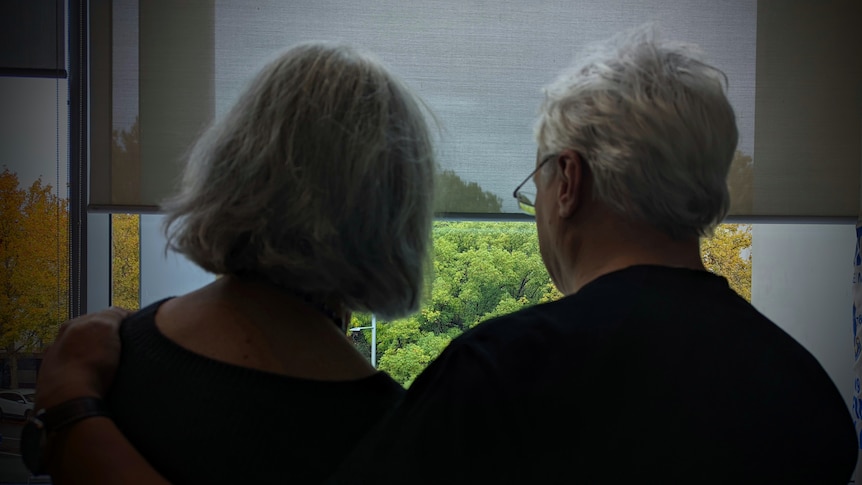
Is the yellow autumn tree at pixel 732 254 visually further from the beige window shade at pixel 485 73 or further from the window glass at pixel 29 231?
the window glass at pixel 29 231

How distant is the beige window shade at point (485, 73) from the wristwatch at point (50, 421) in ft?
4.86

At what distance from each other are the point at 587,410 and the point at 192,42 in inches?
77.4

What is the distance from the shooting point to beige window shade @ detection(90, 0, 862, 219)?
228cm

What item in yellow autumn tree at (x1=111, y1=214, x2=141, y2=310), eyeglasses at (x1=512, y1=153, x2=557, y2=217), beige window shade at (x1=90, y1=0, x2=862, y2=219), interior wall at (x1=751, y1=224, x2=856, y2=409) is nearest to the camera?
eyeglasses at (x1=512, y1=153, x2=557, y2=217)

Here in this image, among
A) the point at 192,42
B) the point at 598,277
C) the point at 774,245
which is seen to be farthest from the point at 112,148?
the point at 774,245

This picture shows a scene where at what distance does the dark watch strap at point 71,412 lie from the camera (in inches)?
31.0

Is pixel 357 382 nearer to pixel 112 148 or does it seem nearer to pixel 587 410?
pixel 587 410

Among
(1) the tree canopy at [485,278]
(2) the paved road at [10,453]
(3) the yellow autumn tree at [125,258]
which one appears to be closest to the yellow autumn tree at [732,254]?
(1) the tree canopy at [485,278]

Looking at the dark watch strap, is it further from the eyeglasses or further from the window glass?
the window glass

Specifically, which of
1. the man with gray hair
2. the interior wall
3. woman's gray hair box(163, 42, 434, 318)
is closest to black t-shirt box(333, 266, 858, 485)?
the man with gray hair

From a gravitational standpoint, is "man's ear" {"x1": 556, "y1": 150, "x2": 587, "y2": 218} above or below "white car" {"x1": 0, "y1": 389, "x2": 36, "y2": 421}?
above

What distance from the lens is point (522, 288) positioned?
3.58 metres

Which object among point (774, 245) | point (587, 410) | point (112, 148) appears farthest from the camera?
point (774, 245)

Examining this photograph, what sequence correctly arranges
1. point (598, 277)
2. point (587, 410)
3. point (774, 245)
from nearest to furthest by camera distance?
point (587, 410) → point (598, 277) → point (774, 245)
